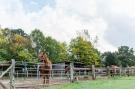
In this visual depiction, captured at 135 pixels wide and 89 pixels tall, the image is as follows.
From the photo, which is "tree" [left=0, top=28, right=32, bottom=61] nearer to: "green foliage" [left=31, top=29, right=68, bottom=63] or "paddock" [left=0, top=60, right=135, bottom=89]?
"green foliage" [left=31, top=29, right=68, bottom=63]

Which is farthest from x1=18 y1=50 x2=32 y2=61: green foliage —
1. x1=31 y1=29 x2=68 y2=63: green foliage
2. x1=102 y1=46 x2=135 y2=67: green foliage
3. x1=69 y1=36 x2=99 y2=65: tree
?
x1=102 y1=46 x2=135 y2=67: green foliage

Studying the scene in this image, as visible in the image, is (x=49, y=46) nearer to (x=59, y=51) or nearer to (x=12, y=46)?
(x=59, y=51)

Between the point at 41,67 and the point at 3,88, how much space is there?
559 cm

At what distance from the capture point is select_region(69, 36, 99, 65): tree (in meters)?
70.2

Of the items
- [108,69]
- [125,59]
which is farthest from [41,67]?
[125,59]

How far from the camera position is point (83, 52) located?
232ft

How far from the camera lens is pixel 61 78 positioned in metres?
23.2

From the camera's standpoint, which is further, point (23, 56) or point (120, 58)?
point (120, 58)

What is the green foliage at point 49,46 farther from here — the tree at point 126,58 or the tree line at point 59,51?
the tree at point 126,58

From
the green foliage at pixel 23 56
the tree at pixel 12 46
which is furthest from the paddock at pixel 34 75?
the tree at pixel 12 46

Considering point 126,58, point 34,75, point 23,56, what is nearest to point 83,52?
point 23,56

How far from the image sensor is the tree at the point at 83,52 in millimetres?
70188

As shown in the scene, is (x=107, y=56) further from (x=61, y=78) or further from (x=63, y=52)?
(x=61, y=78)

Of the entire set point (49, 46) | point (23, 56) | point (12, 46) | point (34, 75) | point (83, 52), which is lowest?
point (34, 75)
